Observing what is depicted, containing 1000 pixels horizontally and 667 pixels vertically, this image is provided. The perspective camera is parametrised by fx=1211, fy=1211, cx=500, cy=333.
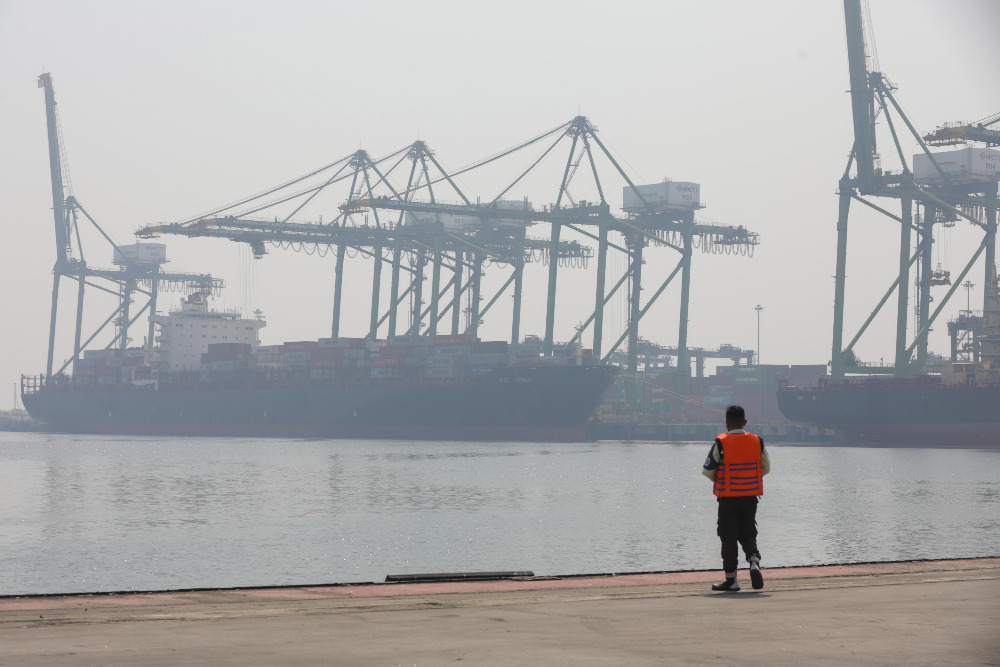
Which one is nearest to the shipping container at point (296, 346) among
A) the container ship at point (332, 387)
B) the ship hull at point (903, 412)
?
the container ship at point (332, 387)

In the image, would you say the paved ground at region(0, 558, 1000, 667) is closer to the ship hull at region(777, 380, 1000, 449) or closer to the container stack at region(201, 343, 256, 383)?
the ship hull at region(777, 380, 1000, 449)

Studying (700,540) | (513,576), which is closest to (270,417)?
(700,540)

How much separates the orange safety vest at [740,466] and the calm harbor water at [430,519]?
8.03 m

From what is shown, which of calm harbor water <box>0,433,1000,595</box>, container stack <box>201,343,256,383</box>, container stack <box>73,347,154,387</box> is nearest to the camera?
calm harbor water <box>0,433,1000,595</box>

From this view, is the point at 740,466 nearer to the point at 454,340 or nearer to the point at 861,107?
the point at 861,107

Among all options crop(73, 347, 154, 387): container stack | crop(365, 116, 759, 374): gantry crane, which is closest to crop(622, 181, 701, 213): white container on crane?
crop(365, 116, 759, 374): gantry crane

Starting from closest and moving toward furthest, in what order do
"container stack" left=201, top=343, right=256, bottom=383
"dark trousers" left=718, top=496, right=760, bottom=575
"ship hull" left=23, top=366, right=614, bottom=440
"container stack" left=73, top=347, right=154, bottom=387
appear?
"dark trousers" left=718, top=496, right=760, bottom=575
"ship hull" left=23, top=366, right=614, bottom=440
"container stack" left=201, top=343, right=256, bottom=383
"container stack" left=73, top=347, right=154, bottom=387

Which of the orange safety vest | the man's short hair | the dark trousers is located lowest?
the dark trousers

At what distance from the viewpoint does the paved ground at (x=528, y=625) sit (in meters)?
5.68

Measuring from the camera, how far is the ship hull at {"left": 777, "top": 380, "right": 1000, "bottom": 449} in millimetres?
70062

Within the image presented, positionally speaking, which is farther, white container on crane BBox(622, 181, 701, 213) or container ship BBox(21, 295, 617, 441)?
container ship BBox(21, 295, 617, 441)

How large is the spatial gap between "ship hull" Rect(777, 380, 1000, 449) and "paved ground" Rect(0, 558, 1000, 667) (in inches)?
2583

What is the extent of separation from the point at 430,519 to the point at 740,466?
Answer: 63.8ft

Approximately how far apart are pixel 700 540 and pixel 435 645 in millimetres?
17152
